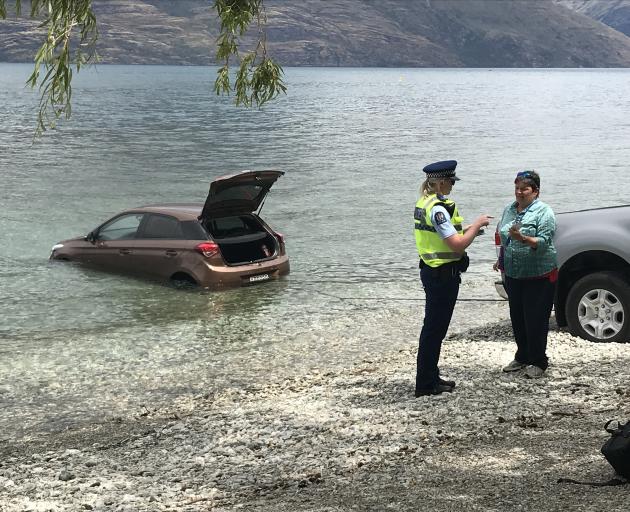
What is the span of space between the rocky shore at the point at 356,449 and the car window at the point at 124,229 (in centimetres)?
739

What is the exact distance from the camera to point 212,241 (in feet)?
51.0

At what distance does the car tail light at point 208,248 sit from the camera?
50.8 feet

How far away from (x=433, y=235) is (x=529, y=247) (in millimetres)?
1187

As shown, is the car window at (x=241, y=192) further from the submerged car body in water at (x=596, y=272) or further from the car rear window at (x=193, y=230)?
the submerged car body in water at (x=596, y=272)

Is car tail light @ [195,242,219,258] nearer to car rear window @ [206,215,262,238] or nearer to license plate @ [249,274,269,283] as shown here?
car rear window @ [206,215,262,238]

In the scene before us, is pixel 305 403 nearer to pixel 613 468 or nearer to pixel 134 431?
pixel 134 431

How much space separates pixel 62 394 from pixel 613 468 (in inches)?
236

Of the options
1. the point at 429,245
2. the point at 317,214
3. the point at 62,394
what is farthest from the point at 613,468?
the point at 317,214

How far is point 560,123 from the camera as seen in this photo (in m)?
86.9

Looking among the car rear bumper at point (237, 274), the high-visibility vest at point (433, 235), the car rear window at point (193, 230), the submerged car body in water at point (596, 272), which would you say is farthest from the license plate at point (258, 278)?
the high-visibility vest at point (433, 235)

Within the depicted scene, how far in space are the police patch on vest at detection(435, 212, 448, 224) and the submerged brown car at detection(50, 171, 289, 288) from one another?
6922 millimetres

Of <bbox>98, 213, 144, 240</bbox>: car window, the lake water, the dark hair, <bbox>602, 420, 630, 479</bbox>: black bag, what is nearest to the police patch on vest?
the dark hair

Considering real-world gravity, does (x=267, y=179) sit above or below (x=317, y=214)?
above

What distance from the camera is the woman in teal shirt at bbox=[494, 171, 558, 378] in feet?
29.4
